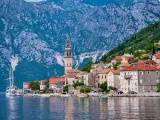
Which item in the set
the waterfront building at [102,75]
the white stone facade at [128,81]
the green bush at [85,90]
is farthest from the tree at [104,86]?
the white stone facade at [128,81]

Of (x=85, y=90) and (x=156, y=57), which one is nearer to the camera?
(x=156, y=57)

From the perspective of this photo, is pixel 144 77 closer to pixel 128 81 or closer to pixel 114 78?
pixel 128 81

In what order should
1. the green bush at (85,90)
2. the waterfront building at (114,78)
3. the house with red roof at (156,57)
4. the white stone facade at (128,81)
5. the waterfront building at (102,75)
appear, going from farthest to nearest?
the waterfront building at (102,75), the green bush at (85,90), the house with red roof at (156,57), the waterfront building at (114,78), the white stone facade at (128,81)

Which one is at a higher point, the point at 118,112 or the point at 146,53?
the point at 146,53

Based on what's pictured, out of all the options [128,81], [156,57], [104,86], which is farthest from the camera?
[104,86]

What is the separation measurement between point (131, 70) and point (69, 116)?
72482mm

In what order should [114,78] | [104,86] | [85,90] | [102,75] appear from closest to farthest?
1. [114,78]
2. [104,86]
3. [85,90]
4. [102,75]

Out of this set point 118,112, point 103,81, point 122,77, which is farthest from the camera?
point 103,81

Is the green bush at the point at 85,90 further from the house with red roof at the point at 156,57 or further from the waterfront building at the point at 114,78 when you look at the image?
the house with red roof at the point at 156,57

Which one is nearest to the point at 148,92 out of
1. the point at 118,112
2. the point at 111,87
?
the point at 111,87

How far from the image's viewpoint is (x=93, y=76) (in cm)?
19712

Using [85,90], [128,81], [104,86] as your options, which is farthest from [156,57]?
[85,90]

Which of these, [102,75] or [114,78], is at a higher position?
[102,75]

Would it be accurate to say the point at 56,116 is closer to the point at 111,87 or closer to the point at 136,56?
the point at 111,87
